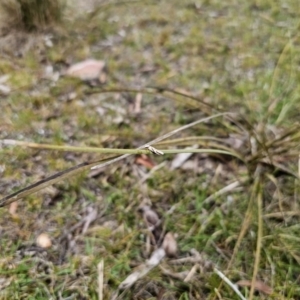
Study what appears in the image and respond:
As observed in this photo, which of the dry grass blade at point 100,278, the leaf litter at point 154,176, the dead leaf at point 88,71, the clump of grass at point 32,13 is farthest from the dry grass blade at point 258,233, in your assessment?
the clump of grass at point 32,13

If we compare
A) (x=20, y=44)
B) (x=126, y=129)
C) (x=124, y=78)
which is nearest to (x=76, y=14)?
(x=20, y=44)

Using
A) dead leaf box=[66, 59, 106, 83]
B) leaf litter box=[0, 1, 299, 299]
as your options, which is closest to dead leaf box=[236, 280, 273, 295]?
leaf litter box=[0, 1, 299, 299]

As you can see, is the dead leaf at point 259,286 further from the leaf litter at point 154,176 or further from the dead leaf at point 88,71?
the dead leaf at point 88,71

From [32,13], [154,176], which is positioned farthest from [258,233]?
[32,13]

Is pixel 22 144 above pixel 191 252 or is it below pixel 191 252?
above

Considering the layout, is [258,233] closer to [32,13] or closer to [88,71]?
[88,71]

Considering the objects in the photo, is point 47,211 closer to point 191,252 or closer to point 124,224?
point 124,224

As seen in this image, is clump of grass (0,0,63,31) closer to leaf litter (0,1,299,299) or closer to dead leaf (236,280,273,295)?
leaf litter (0,1,299,299)
